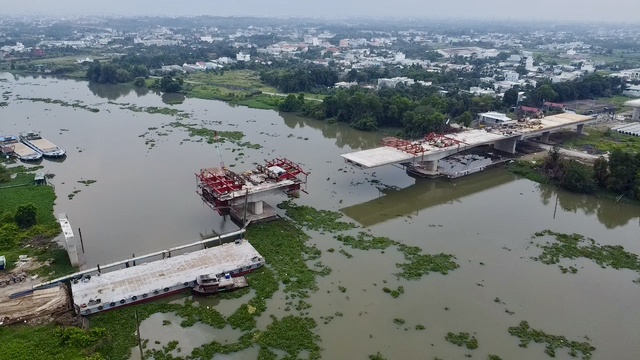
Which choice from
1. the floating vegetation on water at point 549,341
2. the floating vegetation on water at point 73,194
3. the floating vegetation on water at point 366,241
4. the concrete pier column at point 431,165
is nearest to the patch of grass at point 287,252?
the floating vegetation on water at point 366,241

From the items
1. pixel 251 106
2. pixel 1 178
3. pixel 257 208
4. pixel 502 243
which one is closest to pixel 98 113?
pixel 251 106

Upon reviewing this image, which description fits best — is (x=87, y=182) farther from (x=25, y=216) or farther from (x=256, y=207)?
(x=256, y=207)

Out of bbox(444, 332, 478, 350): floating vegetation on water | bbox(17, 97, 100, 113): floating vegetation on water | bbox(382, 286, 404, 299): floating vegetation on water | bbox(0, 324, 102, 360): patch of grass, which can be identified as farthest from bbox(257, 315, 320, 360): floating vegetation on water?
bbox(17, 97, 100, 113): floating vegetation on water

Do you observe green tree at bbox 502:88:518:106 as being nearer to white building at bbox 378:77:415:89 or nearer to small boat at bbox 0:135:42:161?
white building at bbox 378:77:415:89

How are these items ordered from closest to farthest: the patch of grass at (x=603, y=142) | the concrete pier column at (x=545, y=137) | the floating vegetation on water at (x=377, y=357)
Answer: the floating vegetation on water at (x=377, y=357), the patch of grass at (x=603, y=142), the concrete pier column at (x=545, y=137)

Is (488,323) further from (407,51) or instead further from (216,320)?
(407,51)

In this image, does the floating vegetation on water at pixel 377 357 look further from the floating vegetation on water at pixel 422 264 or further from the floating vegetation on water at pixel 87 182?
the floating vegetation on water at pixel 87 182
